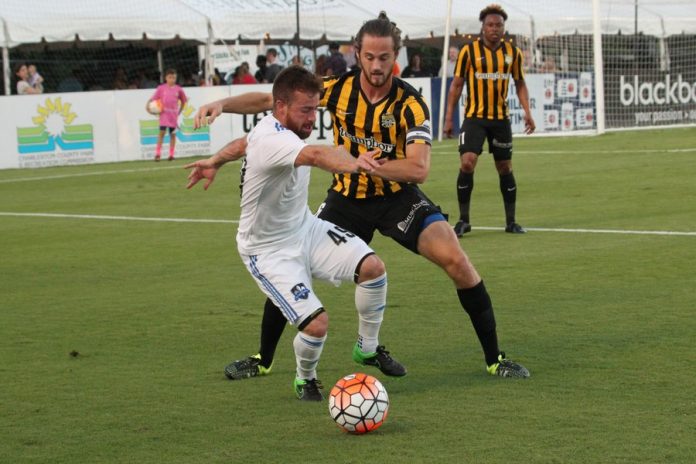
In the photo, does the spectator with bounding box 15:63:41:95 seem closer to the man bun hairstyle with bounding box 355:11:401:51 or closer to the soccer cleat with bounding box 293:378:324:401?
the man bun hairstyle with bounding box 355:11:401:51

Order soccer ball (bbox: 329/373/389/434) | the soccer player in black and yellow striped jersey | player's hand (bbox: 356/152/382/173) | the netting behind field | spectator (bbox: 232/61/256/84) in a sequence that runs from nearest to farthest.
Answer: player's hand (bbox: 356/152/382/173) → soccer ball (bbox: 329/373/389/434) → the soccer player in black and yellow striped jersey → the netting behind field → spectator (bbox: 232/61/256/84)

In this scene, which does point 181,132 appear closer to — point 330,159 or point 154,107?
point 154,107

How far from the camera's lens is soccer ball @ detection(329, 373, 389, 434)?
5.86 meters

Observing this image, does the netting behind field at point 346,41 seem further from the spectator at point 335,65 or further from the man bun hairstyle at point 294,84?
the man bun hairstyle at point 294,84

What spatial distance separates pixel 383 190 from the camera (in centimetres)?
742

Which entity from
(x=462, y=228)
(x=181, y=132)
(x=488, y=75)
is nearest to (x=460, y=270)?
(x=462, y=228)

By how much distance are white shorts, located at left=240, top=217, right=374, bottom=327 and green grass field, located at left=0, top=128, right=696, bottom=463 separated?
525 millimetres

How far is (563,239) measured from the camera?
12555mm

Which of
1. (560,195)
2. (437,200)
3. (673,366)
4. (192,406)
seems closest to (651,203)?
(560,195)

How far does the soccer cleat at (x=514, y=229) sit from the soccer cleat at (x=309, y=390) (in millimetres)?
6922

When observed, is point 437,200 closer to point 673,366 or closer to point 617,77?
point 673,366

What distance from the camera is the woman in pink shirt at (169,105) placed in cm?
2620

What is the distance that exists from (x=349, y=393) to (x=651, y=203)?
10077 millimetres

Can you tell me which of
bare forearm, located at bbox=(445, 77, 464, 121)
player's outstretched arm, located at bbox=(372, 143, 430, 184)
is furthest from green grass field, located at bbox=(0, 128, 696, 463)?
bare forearm, located at bbox=(445, 77, 464, 121)
